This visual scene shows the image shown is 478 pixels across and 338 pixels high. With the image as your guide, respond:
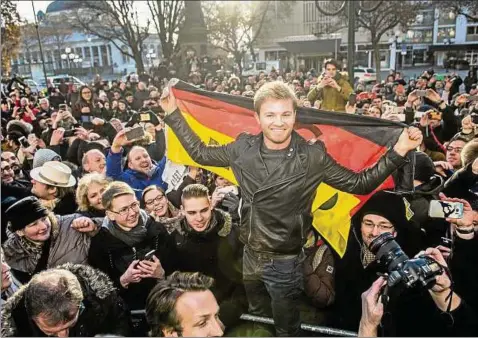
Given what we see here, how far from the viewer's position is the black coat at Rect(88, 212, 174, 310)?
325 centimetres

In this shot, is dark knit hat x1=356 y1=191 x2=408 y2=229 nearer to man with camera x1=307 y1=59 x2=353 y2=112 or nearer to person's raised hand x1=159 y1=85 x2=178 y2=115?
person's raised hand x1=159 y1=85 x2=178 y2=115

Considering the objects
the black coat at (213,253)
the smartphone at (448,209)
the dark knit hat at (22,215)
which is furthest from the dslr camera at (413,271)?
the dark knit hat at (22,215)

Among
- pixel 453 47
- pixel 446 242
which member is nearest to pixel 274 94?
pixel 446 242

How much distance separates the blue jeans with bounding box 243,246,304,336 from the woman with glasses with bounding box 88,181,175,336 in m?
0.72

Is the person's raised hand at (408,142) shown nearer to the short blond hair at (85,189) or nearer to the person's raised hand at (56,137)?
the short blond hair at (85,189)

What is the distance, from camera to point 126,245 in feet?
10.8

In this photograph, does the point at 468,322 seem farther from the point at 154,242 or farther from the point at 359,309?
the point at 154,242

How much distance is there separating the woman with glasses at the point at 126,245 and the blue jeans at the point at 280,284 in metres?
0.72

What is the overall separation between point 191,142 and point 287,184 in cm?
85

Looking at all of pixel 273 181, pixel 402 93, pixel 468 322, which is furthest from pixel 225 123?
pixel 402 93

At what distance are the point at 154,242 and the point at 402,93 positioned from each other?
8563mm

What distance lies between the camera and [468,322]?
2.30 meters

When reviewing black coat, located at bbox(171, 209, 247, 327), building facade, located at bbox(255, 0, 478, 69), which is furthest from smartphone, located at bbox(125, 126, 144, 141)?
building facade, located at bbox(255, 0, 478, 69)

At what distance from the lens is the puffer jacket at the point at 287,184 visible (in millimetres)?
2760
